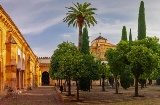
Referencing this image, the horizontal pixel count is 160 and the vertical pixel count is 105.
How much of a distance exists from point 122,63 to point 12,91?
10.7 m

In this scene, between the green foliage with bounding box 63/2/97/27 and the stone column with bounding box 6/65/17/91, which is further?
the green foliage with bounding box 63/2/97/27

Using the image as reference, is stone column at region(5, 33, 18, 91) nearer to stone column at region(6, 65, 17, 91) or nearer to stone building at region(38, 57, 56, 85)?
stone column at region(6, 65, 17, 91)

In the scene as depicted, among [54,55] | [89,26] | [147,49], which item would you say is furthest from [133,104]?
[89,26]

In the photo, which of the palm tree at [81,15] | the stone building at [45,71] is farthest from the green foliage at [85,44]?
the stone building at [45,71]

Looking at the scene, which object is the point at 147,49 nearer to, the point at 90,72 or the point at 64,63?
the point at 90,72

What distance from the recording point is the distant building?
7925cm

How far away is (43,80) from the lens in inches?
2837

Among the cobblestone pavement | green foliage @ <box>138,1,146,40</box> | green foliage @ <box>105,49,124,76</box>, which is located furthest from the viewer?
→ green foliage @ <box>138,1,146,40</box>

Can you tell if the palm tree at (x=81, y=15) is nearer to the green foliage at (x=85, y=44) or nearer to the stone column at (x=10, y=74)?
the green foliage at (x=85, y=44)

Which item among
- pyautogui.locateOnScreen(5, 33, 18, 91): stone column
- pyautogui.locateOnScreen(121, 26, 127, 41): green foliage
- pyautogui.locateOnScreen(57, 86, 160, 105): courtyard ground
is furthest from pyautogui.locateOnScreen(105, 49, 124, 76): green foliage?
pyautogui.locateOnScreen(121, 26, 127, 41): green foliage

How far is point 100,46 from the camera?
79.7 m

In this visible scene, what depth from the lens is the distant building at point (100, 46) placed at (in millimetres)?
79250

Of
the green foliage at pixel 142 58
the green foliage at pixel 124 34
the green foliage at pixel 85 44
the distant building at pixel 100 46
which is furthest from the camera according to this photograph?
the distant building at pixel 100 46

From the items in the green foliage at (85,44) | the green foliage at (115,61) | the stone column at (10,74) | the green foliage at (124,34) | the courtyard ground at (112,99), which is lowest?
the courtyard ground at (112,99)
